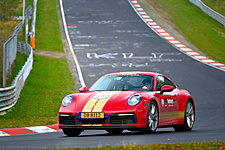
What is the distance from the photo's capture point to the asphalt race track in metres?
19.0

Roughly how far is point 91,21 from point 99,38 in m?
6.10

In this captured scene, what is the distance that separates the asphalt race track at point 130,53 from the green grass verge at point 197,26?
251 centimetres

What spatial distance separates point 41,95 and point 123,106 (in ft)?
33.1

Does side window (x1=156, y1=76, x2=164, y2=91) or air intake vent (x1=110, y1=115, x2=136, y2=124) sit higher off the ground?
side window (x1=156, y1=76, x2=164, y2=91)

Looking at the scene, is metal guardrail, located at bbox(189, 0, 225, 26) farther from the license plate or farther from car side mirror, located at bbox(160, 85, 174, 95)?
the license plate

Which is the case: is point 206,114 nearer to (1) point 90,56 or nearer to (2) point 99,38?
(1) point 90,56

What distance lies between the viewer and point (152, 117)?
388 inches

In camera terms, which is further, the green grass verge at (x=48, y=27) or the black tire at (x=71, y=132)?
the green grass verge at (x=48, y=27)

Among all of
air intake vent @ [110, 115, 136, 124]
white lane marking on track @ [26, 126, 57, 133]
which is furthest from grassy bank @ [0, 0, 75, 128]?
air intake vent @ [110, 115, 136, 124]

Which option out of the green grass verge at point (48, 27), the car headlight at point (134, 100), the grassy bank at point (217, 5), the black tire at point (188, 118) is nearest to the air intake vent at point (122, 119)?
the car headlight at point (134, 100)

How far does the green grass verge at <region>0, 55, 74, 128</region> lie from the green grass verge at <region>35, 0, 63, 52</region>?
582cm

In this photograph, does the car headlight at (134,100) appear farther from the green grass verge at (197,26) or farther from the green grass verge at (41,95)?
the green grass verge at (197,26)

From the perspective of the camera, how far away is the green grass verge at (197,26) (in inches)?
1340

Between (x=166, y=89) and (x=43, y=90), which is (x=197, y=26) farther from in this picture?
(x=166, y=89)
